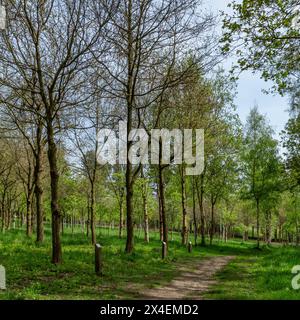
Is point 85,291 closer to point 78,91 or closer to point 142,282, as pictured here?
point 142,282

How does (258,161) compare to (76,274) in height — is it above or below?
above

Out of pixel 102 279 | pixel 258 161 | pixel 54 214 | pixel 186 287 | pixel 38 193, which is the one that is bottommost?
pixel 186 287

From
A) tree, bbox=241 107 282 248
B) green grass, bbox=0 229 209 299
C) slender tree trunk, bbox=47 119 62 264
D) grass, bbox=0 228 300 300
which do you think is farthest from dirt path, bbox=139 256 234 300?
tree, bbox=241 107 282 248

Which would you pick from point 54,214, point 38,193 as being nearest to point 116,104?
point 38,193

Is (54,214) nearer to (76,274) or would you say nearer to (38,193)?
(76,274)

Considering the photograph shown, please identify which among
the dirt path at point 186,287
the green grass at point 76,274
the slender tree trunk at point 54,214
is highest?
the slender tree trunk at point 54,214

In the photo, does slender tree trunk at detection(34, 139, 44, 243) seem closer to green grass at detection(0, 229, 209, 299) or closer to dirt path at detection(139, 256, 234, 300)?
green grass at detection(0, 229, 209, 299)

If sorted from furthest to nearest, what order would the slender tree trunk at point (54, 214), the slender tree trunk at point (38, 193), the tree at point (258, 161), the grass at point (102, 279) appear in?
the tree at point (258, 161), the slender tree trunk at point (38, 193), the slender tree trunk at point (54, 214), the grass at point (102, 279)

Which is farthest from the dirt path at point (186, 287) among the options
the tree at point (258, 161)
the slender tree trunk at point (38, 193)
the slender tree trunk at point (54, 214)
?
the tree at point (258, 161)

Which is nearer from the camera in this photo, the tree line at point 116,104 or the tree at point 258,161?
the tree line at point 116,104

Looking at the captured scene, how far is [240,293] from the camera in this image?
408 inches

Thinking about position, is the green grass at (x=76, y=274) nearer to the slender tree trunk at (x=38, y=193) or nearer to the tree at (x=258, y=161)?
the slender tree trunk at (x=38, y=193)
